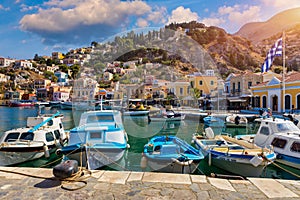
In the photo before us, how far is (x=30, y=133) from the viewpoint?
30.9 ft

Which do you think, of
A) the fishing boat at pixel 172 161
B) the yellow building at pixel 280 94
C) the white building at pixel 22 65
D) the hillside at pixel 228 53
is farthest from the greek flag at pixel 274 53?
the white building at pixel 22 65

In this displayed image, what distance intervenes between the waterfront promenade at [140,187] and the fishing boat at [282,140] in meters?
4.63

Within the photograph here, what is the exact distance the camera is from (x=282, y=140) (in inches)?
344

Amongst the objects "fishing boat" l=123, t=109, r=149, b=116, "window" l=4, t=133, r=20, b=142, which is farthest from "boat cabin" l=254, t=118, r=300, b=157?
"fishing boat" l=123, t=109, r=149, b=116

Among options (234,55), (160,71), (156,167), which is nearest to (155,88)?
(160,71)

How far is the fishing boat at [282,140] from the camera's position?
26.6 feet

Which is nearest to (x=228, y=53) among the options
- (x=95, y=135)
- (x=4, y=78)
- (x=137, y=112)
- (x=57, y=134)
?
(x=137, y=112)

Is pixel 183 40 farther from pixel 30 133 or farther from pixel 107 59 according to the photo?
pixel 30 133

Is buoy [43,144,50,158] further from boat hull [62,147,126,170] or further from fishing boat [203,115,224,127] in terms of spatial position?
fishing boat [203,115,224,127]

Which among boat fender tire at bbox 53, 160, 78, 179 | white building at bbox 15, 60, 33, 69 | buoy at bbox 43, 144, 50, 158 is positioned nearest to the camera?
boat fender tire at bbox 53, 160, 78, 179

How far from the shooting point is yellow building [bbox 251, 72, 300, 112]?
23750 millimetres

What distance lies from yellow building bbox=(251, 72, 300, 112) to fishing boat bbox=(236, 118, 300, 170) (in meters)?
15.6

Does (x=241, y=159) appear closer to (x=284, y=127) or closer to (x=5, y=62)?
(x=284, y=127)

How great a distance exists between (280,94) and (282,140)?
19416mm
